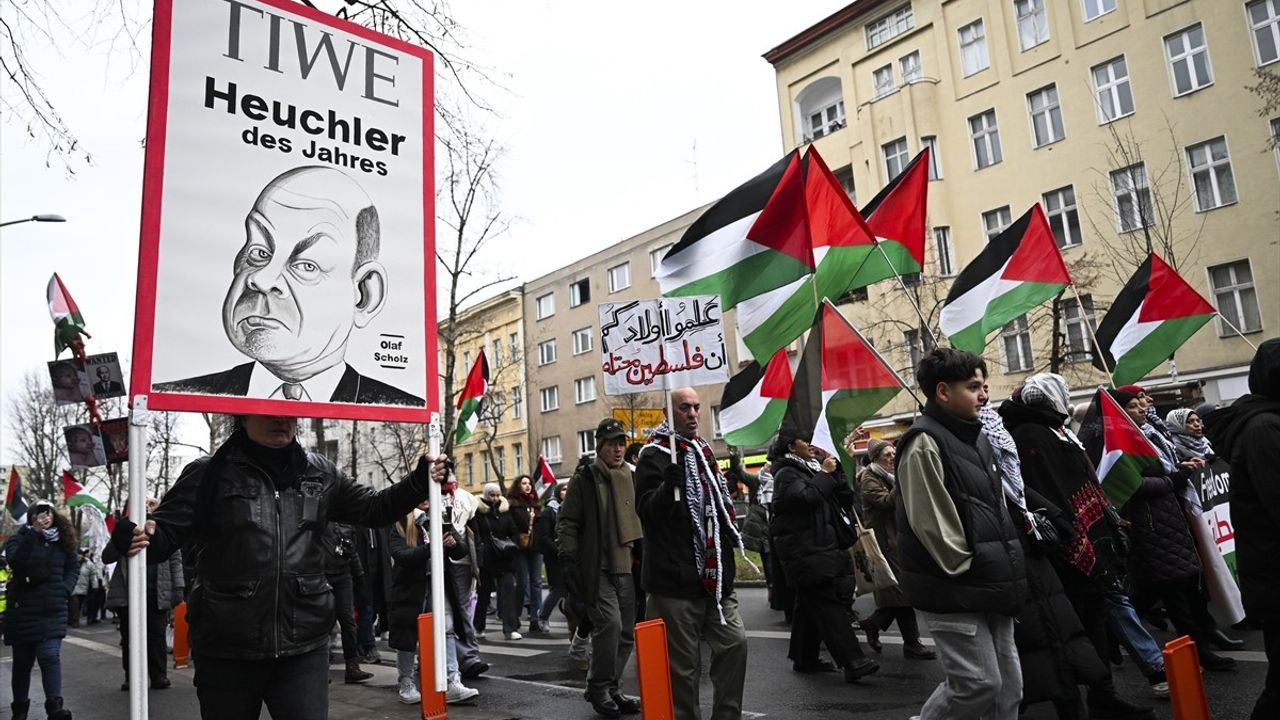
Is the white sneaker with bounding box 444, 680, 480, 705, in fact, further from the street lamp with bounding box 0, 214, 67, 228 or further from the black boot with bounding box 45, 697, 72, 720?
the street lamp with bounding box 0, 214, 67, 228

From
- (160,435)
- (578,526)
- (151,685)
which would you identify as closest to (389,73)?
(578,526)

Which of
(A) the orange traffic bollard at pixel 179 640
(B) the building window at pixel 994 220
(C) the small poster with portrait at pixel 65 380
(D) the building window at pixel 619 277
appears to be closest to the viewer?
(A) the orange traffic bollard at pixel 179 640

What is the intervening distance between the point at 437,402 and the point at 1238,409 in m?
3.50

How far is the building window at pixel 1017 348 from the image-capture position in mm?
27719

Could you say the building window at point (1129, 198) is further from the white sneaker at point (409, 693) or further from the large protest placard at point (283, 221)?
the large protest placard at point (283, 221)

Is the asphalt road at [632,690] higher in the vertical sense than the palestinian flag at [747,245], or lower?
lower

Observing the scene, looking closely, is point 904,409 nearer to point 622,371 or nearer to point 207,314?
point 622,371

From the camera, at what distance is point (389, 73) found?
397cm

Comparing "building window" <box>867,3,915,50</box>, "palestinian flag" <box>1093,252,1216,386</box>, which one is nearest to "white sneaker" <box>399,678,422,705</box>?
"palestinian flag" <box>1093,252,1216,386</box>

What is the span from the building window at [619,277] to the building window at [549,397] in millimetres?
7189

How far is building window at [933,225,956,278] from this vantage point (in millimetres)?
30000

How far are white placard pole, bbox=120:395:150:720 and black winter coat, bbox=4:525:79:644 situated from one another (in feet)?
21.2

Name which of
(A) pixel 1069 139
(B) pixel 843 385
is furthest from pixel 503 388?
(B) pixel 843 385

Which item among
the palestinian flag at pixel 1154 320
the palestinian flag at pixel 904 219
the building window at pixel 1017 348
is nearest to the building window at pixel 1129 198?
the building window at pixel 1017 348
